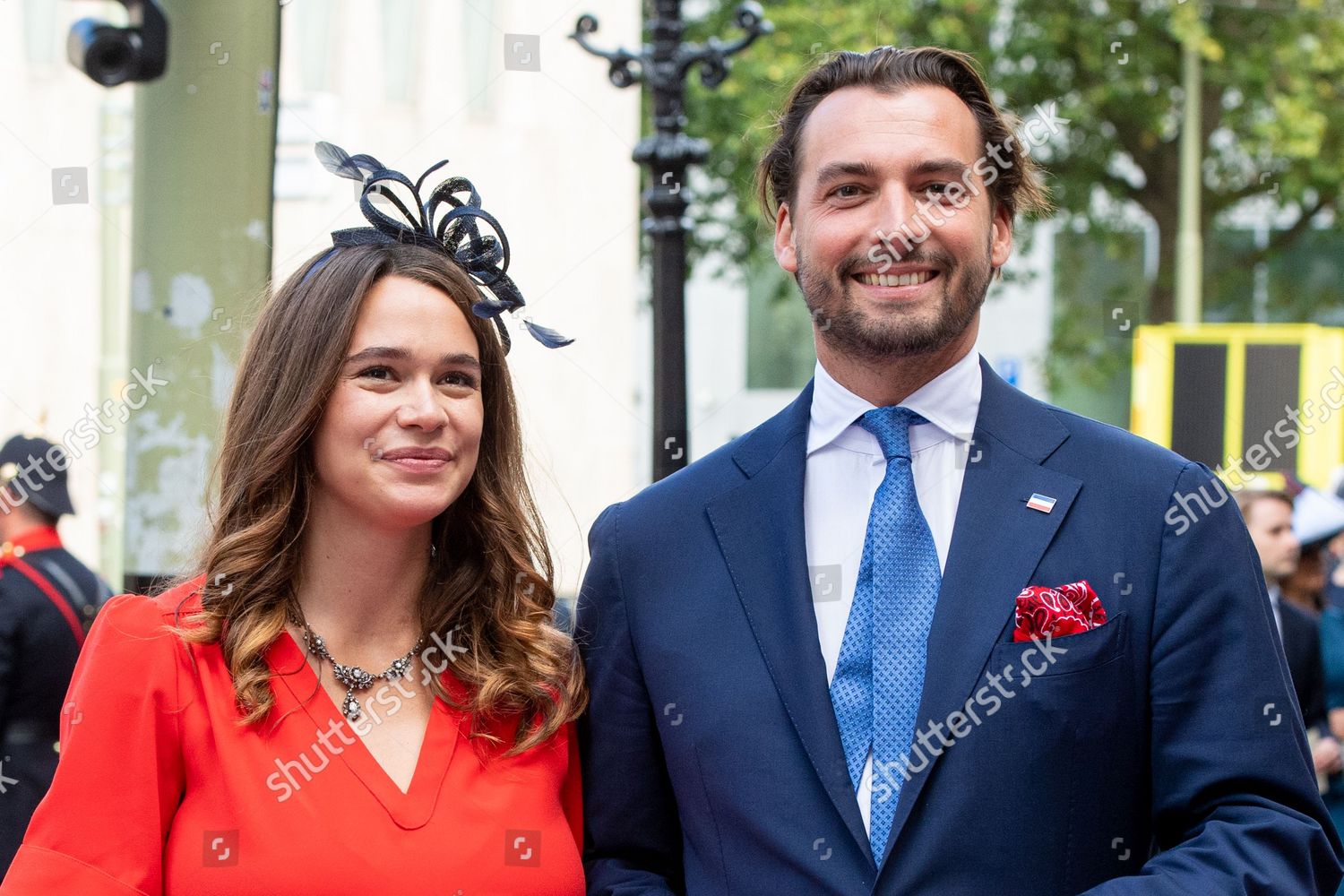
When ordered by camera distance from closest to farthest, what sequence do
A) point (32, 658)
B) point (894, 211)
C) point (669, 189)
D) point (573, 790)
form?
point (894, 211)
point (573, 790)
point (32, 658)
point (669, 189)

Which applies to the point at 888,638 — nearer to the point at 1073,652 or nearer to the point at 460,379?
the point at 1073,652

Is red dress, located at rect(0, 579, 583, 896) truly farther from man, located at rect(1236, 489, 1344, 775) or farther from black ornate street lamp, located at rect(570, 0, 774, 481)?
man, located at rect(1236, 489, 1344, 775)

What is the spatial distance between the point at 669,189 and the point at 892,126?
2.82 metres

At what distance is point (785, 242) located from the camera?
270cm

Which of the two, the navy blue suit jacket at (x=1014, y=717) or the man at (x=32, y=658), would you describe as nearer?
the navy blue suit jacket at (x=1014, y=717)

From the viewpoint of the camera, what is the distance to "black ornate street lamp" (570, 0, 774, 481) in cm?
511

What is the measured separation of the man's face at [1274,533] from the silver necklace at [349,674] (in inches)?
161

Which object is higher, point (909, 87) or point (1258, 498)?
point (909, 87)

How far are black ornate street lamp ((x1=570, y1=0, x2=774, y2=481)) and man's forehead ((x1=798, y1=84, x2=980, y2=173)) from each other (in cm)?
246

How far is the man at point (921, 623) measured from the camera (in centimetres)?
220

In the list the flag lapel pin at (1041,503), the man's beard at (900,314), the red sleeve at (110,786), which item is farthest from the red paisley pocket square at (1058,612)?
the red sleeve at (110,786)

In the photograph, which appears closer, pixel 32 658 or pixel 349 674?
pixel 349 674

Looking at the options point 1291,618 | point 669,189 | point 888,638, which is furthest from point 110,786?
point 1291,618

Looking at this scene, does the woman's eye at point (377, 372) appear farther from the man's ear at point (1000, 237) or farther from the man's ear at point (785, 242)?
the man's ear at point (1000, 237)
